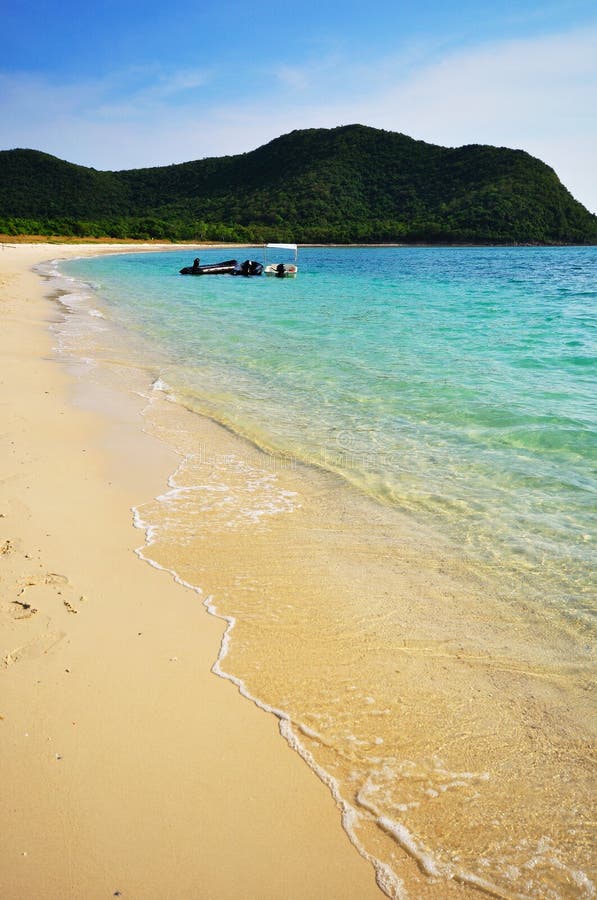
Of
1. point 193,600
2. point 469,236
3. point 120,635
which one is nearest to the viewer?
point 120,635

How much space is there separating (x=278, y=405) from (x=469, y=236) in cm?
12592

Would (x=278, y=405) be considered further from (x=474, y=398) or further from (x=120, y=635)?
(x=120, y=635)

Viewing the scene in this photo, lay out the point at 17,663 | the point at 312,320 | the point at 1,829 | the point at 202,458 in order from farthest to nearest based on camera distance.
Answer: the point at 312,320, the point at 202,458, the point at 17,663, the point at 1,829

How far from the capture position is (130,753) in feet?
8.84

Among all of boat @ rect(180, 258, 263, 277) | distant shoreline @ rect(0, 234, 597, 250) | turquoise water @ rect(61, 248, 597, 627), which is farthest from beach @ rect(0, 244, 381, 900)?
distant shoreline @ rect(0, 234, 597, 250)

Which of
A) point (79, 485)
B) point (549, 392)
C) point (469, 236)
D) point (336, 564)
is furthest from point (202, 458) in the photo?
point (469, 236)


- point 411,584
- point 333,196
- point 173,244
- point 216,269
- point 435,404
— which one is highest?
point 333,196

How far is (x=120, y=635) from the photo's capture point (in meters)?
3.56

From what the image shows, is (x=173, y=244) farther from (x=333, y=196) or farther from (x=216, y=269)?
(x=216, y=269)

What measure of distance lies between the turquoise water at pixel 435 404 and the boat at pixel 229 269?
22.5m

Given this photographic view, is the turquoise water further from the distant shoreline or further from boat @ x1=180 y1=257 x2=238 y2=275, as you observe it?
the distant shoreline

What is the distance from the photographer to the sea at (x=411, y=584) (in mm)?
2502

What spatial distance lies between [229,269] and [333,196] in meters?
108

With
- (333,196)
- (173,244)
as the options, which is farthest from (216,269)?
(333,196)
